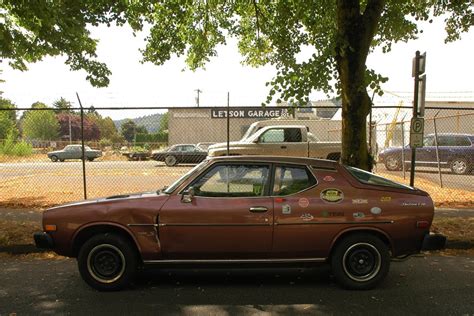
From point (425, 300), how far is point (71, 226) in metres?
3.82

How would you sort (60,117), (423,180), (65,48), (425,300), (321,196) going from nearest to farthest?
(425,300) → (321,196) → (65,48) → (423,180) → (60,117)

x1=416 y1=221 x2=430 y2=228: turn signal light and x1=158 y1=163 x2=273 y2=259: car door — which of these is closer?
x1=158 y1=163 x2=273 y2=259: car door

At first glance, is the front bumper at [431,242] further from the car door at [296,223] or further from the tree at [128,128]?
the tree at [128,128]

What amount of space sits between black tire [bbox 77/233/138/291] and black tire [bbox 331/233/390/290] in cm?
225

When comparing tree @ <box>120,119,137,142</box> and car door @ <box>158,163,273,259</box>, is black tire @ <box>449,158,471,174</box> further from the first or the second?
tree @ <box>120,119,137,142</box>

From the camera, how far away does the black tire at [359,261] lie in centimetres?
468

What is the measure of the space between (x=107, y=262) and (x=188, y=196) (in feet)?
3.82

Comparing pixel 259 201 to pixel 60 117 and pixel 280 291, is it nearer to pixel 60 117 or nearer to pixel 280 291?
pixel 280 291

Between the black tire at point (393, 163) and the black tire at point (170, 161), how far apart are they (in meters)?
11.3

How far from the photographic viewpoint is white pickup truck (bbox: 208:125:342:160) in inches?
493

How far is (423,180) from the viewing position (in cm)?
1434

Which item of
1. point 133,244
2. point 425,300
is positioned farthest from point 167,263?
point 425,300

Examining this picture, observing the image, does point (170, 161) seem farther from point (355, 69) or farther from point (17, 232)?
point (355, 69)

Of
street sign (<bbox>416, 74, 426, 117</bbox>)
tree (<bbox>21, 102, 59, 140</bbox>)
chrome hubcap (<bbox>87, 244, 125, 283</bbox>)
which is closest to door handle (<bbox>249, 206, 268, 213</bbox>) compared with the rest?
chrome hubcap (<bbox>87, 244, 125, 283</bbox>)
